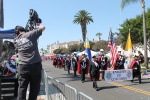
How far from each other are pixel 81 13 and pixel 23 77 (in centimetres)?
6013

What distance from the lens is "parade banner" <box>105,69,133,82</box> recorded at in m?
14.1

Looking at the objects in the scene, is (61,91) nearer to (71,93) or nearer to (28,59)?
(71,93)

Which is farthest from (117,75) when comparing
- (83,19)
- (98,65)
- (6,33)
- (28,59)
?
(83,19)

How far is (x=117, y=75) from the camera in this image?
14398mm

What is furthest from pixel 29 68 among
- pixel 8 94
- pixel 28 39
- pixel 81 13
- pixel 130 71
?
pixel 81 13

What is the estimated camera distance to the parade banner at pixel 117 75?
1413 centimetres

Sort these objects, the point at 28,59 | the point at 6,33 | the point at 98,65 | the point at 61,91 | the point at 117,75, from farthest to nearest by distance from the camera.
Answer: the point at 117,75 → the point at 98,65 → the point at 6,33 → the point at 61,91 → the point at 28,59

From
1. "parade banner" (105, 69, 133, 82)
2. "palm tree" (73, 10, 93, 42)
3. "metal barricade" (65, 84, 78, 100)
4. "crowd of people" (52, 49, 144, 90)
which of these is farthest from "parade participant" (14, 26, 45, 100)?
"palm tree" (73, 10, 93, 42)

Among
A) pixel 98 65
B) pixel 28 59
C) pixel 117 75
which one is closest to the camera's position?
pixel 28 59

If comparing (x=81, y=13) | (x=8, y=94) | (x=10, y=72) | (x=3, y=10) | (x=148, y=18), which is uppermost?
(x=81, y=13)

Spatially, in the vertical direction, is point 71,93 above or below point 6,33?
below

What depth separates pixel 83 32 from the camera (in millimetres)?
60219

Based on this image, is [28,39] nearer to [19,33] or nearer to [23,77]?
[19,33]

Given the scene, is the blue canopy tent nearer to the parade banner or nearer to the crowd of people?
the crowd of people
